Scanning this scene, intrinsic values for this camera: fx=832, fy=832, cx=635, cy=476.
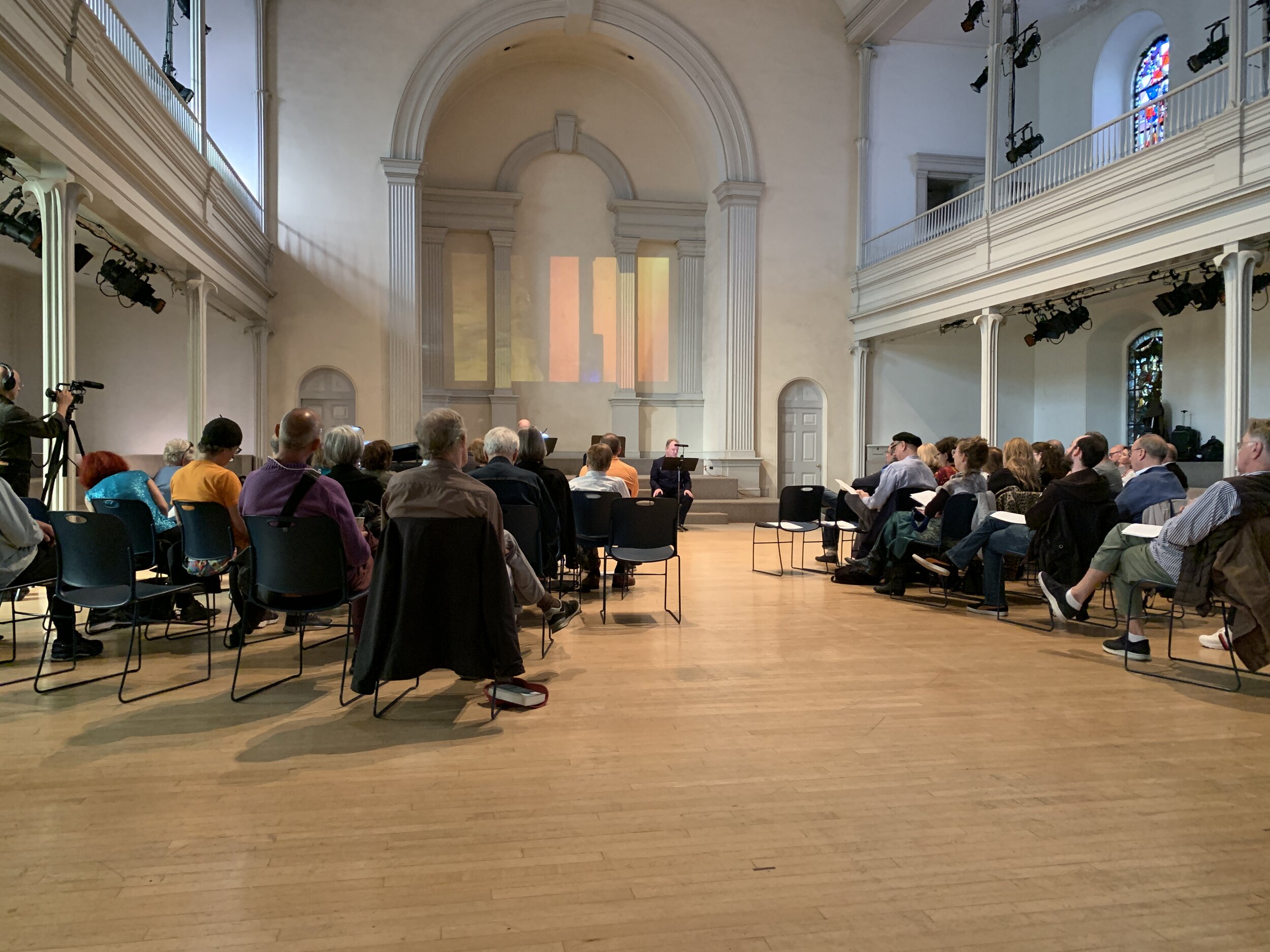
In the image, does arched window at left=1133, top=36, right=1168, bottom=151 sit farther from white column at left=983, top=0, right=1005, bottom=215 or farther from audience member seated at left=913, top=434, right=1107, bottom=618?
audience member seated at left=913, top=434, right=1107, bottom=618

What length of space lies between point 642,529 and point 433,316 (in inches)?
402

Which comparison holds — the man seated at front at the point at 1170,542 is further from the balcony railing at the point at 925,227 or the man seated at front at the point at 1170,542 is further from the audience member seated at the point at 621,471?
the balcony railing at the point at 925,227

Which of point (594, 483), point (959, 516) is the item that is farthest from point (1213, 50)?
point (594, 483)

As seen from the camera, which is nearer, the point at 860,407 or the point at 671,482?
the point at 671,482

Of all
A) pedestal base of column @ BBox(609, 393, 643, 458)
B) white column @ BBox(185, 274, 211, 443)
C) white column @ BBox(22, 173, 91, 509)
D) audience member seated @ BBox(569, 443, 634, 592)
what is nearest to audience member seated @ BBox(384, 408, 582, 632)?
audience member seated @ BBox(569, 443, 634, 592)

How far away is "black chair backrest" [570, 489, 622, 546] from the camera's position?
539 cm

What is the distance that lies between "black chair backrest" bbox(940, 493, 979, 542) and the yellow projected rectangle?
1026cm

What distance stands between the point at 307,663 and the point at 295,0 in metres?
12.2

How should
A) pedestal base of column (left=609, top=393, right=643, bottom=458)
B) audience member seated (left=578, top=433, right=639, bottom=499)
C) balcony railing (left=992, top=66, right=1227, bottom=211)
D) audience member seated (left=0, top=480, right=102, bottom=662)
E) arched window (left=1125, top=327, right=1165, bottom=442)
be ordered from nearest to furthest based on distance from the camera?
audience member seated (left=0, top=480, right=102, bottom=662) < audience member seated (left=578, top=433, right=639, bottom=499) < balcony railing (left=992, top=66, right=1227, bottom=211) < arched window (left=1125, top=327, right=1165, bottom=442) < pedestal base of column (left=609, top=393, right=643, bottom=458)

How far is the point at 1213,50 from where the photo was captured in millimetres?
10508

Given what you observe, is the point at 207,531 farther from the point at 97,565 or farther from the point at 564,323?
the point at 564,323

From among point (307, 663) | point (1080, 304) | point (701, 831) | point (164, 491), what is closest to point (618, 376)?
point (1080, 304)

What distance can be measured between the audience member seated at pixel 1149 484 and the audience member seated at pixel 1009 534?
13.8 inches

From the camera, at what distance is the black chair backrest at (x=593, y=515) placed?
5.39 metres
